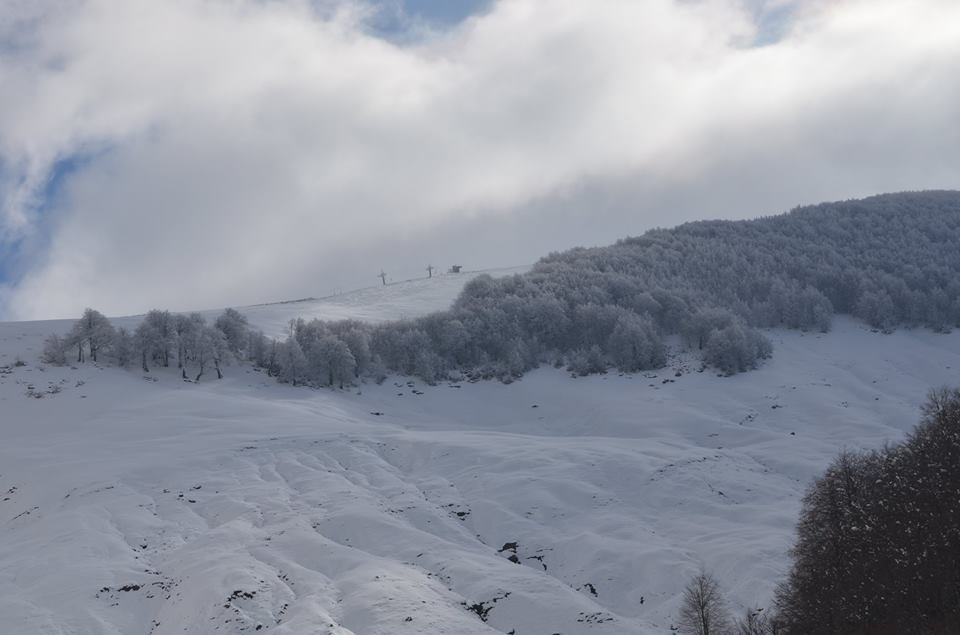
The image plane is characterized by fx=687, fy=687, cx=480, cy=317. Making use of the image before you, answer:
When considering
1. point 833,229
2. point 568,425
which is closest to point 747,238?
point 833,229

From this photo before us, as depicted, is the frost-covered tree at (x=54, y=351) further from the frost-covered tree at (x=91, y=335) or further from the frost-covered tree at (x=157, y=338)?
the frost-covered tree at (x=157, y=338)

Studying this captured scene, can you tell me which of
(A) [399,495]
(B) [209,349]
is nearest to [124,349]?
(B) [209,349]

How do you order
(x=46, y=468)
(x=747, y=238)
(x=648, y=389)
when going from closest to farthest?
(x=46, y=468)
(x=648, y=389)
(x=747, y=238)

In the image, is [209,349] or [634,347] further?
[634,347]

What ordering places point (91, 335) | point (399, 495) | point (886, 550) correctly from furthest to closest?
point (91, 335) < point (399, 495) < point (886, 550)

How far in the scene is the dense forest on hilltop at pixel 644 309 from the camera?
87.6 meters

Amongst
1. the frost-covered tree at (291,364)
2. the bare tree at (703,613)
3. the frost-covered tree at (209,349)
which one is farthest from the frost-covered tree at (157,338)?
the bare tree at (703,613)

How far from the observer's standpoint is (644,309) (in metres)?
104

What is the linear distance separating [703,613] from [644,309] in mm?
76725

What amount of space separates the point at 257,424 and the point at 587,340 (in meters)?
52.1

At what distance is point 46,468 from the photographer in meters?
51.3

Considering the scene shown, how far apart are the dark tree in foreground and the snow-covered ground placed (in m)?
4.53

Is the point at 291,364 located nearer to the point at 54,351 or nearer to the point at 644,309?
the point at 54,351

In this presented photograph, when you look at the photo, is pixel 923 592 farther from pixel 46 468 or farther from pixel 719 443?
pixel 46 468
